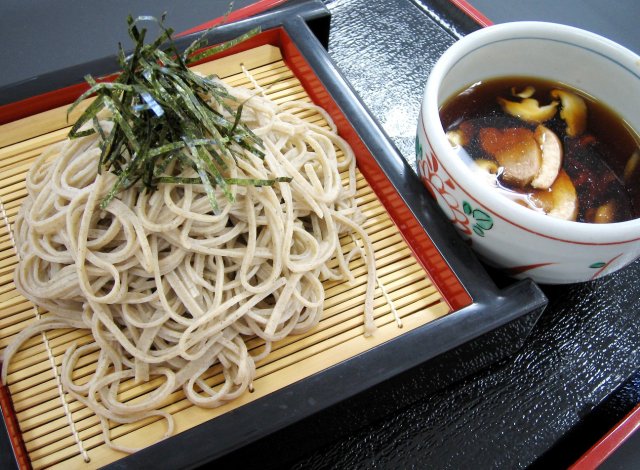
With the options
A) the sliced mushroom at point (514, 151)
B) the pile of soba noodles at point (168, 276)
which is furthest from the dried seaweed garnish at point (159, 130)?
the sliced mushroom at point (514, 151)

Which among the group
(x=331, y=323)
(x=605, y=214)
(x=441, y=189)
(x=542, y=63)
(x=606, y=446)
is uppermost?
(x=542, y=63)

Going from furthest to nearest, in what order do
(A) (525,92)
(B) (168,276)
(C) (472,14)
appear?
1. (C) (472,14)
2. (A) (525,92)
3. (B) (168,276)

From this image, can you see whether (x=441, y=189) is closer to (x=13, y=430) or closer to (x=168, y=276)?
(x=168, y=276)

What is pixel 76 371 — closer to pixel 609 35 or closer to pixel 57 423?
pixel 57 423

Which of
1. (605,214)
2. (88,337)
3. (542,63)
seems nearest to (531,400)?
(605,214)

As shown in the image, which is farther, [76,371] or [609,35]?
[609,35]

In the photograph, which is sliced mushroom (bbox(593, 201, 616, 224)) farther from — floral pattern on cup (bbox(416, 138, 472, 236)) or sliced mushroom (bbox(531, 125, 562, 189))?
floral pattern on cup (bbox(416, 138, 472, 236))

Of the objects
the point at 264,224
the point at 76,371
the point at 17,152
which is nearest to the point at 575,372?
the point at 264,224
